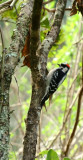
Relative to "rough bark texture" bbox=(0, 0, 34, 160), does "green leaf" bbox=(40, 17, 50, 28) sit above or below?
above

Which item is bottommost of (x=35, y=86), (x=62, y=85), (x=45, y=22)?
(x=62, y=85)

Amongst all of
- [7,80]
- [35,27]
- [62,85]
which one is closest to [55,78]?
[62,85]

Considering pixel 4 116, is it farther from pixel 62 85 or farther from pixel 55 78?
pixel 62 85

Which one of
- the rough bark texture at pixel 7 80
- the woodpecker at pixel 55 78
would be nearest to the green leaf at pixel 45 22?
the rough bark texture at pixel 7 80

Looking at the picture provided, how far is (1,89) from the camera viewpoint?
1426 millimetres

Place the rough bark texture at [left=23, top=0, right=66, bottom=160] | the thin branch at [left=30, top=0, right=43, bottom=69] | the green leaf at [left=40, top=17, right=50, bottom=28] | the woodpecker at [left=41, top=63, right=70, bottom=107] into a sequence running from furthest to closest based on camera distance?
the woodpecker at [left=41, top=63, right=70, bottom=107] < the green leaf at [left=40, top=17, right=50, bottom=28] < the rough bark texture at [left=23, top=0, right=66, bottom=160] < the thin branch at [left=30, top=0, right=43, bottom=69]

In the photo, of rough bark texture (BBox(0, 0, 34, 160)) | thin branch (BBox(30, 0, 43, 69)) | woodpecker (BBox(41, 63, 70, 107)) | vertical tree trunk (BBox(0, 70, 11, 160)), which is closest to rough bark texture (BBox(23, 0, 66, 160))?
thin branch (BBox(30, 0, 43, 69))

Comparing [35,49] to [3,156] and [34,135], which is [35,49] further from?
[3,156]

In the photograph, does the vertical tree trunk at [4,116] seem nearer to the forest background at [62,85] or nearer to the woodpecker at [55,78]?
the forest background at [62,85]

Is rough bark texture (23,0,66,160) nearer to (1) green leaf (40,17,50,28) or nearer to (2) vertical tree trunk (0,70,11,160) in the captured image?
(1) green leaf (40,17,50,28)

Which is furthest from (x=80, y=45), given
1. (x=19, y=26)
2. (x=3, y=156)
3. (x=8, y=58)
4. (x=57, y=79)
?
(x=3, y=156)

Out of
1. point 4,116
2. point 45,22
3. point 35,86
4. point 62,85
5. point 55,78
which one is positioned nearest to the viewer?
point 4,116

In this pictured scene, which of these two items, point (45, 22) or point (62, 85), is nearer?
point (45, 22)

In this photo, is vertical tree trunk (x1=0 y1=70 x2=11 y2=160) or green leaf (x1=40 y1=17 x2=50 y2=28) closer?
vertical tree trunk (x1=0 y1=70 x2=11 y2=160)
